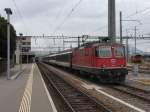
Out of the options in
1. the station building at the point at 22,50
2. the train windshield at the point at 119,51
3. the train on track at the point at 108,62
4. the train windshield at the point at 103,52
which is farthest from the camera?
the station building at the point at 22,50

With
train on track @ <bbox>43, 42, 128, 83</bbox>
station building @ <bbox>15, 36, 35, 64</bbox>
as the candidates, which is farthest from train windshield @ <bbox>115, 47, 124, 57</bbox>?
station building @ <bbox>15, 36, 35, 64</bbox>

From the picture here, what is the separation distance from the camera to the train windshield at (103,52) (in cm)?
2912

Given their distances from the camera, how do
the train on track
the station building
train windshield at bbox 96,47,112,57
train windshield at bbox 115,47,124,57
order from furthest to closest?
the station building → train windshield at bbox 115,47,124,57 → train windshield at bbox 96,47,112,57 → the train on track

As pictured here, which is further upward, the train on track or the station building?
the station building

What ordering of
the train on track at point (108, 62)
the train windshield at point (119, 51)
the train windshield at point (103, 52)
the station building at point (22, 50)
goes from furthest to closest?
the station building at point (22, 50) < the train windshield at point (119, 51) < the train windshield at point (103, 52) < the train on track at point (108, 62)

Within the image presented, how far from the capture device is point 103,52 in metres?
29.2

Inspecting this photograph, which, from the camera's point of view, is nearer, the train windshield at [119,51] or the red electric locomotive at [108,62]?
the red electric locomotive at [108,62]

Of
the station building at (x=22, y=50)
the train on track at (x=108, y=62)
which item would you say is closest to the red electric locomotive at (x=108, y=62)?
the train on track at (x=108, y=62)

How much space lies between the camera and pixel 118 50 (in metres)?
29.5

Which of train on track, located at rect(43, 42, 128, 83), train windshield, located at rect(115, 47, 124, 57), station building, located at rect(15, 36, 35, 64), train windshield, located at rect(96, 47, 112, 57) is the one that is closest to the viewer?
train on track, located at rect(43, 42, 128, 83)

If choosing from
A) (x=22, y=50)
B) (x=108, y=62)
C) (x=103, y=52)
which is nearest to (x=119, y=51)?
(x=103, y=52)

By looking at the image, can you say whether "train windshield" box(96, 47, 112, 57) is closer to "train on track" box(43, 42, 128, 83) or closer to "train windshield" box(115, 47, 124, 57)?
"train on track" box(43, 42, 128, 83)

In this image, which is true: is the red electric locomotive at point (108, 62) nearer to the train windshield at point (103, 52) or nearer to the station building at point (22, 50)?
the train windshield at point (103, 52)

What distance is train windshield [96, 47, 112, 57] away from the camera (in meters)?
29.1
